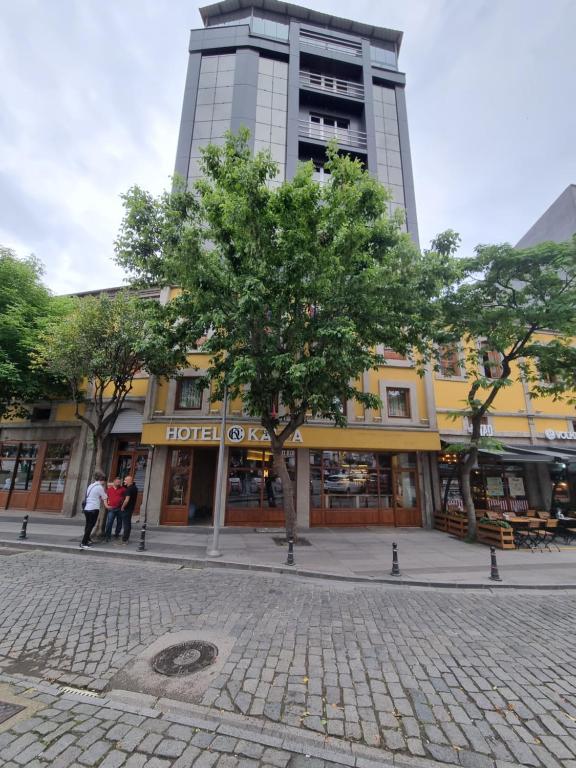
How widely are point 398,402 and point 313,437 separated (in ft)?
15.5

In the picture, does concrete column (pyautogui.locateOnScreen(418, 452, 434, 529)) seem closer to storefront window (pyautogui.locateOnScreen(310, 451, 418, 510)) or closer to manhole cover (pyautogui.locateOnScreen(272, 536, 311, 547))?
storefront window (pyautogui.locateOnScreen(310, 451, 418, 510))

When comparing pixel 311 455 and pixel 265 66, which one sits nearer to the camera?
pixel 311 455

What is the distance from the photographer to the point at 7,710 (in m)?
3.64

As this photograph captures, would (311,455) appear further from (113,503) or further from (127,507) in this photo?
(113,503)

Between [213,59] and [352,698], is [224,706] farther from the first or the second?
[213,59]

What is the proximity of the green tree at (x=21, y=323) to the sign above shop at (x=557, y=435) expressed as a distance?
2386 centimetres

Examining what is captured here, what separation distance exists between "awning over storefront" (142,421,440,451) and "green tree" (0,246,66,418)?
5679 millimetres

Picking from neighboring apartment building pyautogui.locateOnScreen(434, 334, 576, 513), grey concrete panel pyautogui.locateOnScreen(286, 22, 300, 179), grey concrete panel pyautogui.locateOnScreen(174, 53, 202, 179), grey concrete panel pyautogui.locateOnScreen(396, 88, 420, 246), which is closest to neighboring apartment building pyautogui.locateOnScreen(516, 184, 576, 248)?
grey concrete panel pyautogui.locateOnScreen(396, 88, 420, 246)

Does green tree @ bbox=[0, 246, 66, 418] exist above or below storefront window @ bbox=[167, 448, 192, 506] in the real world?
above

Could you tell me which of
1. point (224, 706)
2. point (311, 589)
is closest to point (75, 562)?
point (311, 589)

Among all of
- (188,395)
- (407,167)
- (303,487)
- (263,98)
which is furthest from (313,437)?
(263,98)

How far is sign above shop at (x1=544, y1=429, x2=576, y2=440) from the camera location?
17.4 metres

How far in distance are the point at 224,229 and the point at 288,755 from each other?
1039 cm

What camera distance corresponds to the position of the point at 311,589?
25.2 feet
